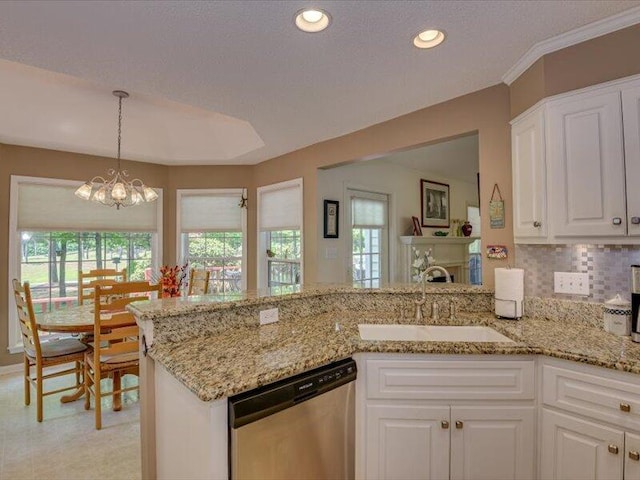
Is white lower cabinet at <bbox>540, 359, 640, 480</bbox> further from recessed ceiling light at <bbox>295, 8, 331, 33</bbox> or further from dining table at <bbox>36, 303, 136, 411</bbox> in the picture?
dining table at <bbox>36, 303, 136, 411</bbox>

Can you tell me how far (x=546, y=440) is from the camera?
157cm

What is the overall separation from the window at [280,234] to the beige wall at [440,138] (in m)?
0.24

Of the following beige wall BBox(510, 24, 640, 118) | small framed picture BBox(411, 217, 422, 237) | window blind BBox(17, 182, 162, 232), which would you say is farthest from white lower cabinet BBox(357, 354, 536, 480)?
window blind BBox(17, 182, 162, 232)

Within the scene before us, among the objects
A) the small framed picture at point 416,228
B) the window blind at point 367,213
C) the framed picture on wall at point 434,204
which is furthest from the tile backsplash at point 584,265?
the framed picture on wall at point 434,204

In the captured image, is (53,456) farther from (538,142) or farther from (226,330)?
(538,142)

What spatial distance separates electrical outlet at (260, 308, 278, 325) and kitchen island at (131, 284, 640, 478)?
3 centimetres

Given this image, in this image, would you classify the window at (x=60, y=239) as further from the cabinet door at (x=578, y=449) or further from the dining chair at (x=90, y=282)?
the cabinet door at (x=578, y=449)

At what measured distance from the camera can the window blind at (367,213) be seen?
4.24m

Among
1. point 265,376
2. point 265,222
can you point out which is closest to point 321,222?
point 265,222

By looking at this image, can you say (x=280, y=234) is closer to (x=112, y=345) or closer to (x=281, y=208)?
(x=281, y=208)

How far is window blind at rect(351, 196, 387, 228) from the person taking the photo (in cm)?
424

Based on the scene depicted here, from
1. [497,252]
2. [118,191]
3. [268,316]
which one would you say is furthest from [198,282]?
[497,252]

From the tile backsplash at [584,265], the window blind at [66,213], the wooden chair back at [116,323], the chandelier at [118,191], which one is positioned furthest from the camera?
the window blind at [66,213]

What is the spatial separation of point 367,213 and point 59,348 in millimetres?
3428
